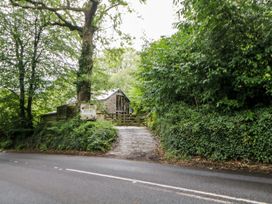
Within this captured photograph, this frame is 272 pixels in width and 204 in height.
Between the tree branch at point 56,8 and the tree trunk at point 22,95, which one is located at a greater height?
the tree branch at point 56,8

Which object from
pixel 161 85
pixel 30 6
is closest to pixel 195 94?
pixel 161 85

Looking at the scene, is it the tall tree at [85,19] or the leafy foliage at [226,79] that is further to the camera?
the tall tree at [85,19]

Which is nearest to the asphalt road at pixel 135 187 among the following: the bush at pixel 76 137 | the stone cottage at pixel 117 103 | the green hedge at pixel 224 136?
the green hedge at pixel 224 136

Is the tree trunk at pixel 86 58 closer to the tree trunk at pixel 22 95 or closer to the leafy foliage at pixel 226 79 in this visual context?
the tree trunk at pixel 22 95

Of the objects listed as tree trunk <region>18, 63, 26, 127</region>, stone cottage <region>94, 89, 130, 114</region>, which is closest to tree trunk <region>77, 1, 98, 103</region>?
tree trunk <region>18, 63, 26, 127</region>

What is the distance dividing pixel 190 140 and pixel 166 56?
12.7ft

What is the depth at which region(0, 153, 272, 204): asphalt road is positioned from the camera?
4074mm

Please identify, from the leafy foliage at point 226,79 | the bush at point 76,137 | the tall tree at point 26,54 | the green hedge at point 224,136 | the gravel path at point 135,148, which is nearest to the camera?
the green hedge at point 224,136

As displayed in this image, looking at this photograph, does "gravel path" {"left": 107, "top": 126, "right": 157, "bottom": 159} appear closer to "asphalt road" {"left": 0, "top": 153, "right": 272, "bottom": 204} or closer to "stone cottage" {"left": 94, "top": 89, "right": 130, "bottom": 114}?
"asphalt road" {"left": 0, "top": 153, "right": 272, "bottom": 204}

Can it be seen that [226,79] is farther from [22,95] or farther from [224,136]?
[22,95]

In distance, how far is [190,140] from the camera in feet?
27.7

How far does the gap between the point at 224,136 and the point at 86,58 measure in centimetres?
1084

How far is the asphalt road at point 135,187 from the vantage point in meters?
4.07

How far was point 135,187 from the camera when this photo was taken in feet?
15.9
